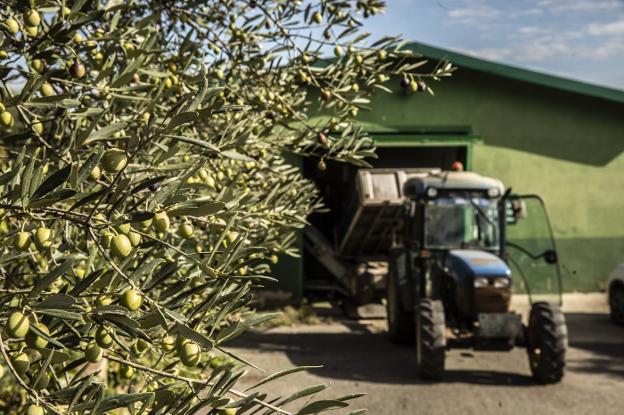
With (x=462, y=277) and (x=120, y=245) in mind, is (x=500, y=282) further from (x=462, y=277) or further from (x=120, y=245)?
(x=120, y=245)

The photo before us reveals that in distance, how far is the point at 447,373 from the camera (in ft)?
31.3

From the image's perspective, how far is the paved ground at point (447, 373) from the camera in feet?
27.0

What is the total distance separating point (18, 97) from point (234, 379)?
42.3 inches

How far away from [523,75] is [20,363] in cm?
1466

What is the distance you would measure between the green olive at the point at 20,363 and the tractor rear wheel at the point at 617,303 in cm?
1301

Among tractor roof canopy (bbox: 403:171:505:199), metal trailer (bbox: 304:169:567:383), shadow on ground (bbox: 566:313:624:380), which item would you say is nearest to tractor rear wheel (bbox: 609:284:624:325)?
shadow on ground (bbox: 566:313:624:380)

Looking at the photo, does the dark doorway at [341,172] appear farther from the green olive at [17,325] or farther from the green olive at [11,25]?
the green olive at [17,325]

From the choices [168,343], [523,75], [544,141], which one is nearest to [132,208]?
[168,343]

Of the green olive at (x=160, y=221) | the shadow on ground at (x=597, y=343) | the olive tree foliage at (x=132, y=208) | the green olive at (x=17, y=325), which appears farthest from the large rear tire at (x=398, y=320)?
the green olive at (x=17, y=325)

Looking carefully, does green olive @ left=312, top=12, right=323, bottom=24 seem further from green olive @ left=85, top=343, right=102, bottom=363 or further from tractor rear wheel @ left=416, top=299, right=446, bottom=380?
tractor rear wheel @ left=416, top=299, right=446, bottom=380

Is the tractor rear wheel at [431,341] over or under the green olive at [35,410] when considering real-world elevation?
under

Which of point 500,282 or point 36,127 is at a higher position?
point 36,127

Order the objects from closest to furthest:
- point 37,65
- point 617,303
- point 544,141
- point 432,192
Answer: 1. point 37,65
2. point 432,192
3. point 617,303
4. point 544,141

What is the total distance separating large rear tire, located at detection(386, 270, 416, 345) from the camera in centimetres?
1090
